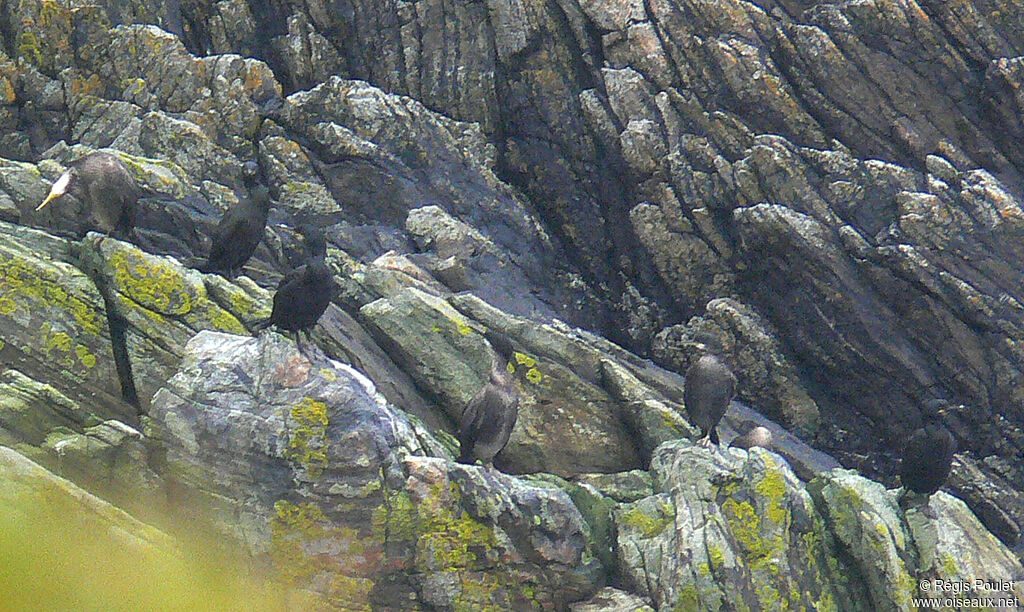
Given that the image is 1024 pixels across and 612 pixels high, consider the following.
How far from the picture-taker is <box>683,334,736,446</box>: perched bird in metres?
14.8

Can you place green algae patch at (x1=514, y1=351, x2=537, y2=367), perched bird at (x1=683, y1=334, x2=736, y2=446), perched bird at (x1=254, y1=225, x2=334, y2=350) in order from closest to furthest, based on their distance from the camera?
perched bird at (x1=254, y1=225, x2=334, y2=350)
perched bird at (x1=683, y1=334, x2=736, y2=446)
green algae patch at (x1=514, y1=351, x2=537, y2=367)

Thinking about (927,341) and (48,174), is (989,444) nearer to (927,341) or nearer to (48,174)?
(927,341)

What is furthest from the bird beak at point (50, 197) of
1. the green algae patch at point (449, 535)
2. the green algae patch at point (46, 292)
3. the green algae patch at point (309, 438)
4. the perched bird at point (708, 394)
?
the perched bird at point (708, 394)

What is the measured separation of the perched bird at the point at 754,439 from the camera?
16.7 metres

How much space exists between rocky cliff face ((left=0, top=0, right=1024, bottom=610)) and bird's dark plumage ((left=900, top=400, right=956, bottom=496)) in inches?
24.4

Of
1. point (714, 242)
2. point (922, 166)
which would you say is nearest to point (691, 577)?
point (714, 242)

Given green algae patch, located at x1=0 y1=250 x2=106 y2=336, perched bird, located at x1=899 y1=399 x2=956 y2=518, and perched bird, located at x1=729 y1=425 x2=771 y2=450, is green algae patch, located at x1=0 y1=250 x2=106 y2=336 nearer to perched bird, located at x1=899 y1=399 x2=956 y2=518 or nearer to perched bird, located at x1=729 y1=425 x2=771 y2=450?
perched bird, located at x1=729 y1=425 x2=771 y2=450

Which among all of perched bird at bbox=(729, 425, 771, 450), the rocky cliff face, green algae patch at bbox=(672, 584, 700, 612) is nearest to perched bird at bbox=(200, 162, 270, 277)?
the rocky cliff face

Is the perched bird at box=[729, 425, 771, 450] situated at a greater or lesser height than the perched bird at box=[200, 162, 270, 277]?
lesser

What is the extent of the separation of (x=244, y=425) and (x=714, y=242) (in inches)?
470

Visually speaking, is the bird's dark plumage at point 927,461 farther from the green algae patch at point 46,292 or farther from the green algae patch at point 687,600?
the green algae patch at point 46,292

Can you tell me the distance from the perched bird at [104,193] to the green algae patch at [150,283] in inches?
38.1

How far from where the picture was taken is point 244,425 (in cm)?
1067

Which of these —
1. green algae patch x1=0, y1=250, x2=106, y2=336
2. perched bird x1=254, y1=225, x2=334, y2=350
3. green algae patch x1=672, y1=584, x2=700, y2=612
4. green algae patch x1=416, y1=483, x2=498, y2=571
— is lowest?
green algae patch x1=672, y1=584, x2=700, y2=612
